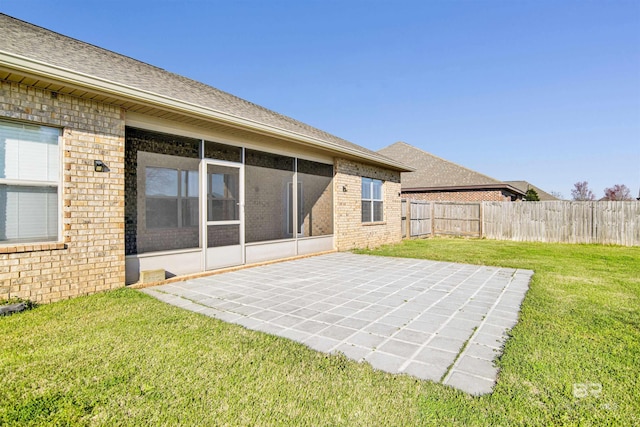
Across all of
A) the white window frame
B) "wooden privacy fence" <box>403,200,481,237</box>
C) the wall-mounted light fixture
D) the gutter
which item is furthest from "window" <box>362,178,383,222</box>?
the wall-mounted light fixture

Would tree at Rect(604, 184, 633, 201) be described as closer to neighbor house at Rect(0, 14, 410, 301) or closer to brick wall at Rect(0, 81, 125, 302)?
neighbor house at Rect(0, 14, 410, 301)

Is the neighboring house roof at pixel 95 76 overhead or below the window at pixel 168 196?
overhead

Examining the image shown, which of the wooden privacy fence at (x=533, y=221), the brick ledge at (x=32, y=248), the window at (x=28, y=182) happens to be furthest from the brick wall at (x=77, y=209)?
the wooden privacy fence at (x=533, y=221)

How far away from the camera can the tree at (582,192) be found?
44875mm

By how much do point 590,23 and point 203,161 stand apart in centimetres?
1073

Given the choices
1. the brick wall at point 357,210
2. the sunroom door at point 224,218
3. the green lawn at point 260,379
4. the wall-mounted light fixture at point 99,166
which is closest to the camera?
the green lawn at point 260,379

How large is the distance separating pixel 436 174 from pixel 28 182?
18296mm

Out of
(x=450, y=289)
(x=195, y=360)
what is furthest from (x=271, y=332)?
(x=450, y=289)

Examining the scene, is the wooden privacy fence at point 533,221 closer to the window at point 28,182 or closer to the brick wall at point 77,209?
the brick wall at point 77,209

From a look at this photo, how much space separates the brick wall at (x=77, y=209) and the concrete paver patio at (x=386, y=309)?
80cm

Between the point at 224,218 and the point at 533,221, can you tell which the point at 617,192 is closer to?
the point at 533,221

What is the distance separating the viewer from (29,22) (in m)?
5.59

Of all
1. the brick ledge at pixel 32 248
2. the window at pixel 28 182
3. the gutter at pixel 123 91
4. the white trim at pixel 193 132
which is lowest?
the brick ledge at pixel 32 248

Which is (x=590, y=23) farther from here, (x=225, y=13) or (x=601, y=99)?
(x=225, y=13)
